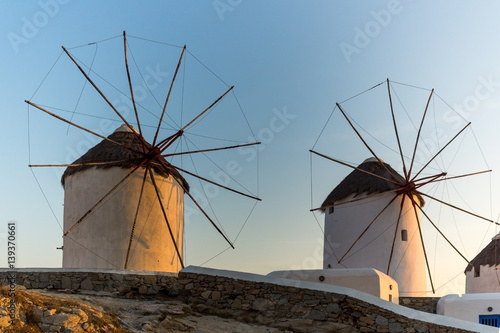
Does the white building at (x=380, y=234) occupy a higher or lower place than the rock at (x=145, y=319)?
higher

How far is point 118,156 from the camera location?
16250 millimetres

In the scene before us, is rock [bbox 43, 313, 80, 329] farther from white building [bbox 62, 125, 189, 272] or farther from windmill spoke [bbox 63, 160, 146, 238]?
white building [bbox 62, 125, 189, 272]

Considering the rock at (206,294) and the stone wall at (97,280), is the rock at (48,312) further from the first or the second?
the rock at (206,294)

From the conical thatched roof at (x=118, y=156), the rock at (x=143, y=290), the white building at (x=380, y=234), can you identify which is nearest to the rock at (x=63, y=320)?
the rock at (x=143, y=290)

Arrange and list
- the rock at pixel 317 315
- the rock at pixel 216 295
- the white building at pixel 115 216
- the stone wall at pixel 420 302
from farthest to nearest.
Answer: the stone wall at pixel 420 302, the white building at pixel 115 216, the rock at pixel 216 295, the rock at pixel 317 315

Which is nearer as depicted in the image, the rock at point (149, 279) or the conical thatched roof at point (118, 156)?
the rock at point (149, 279)

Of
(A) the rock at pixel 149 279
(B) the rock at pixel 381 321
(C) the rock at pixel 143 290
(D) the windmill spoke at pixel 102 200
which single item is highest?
(D) the windmill spoke at pixel 102 200

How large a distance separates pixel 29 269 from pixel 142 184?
13.6 ft

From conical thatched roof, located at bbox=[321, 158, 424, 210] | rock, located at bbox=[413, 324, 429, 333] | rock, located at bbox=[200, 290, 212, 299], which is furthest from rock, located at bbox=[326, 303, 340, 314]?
conical thatched roof, located at bbox=[321, 158, 424, 210]

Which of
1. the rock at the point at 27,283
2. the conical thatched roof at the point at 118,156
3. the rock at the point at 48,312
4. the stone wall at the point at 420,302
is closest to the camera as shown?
the rock at the point at 48,312

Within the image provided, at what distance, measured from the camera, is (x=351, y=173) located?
69.9 feet

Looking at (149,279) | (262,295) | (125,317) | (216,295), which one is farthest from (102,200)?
(125,317)

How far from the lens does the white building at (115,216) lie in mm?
15719

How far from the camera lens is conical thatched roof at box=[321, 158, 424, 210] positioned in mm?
19859
